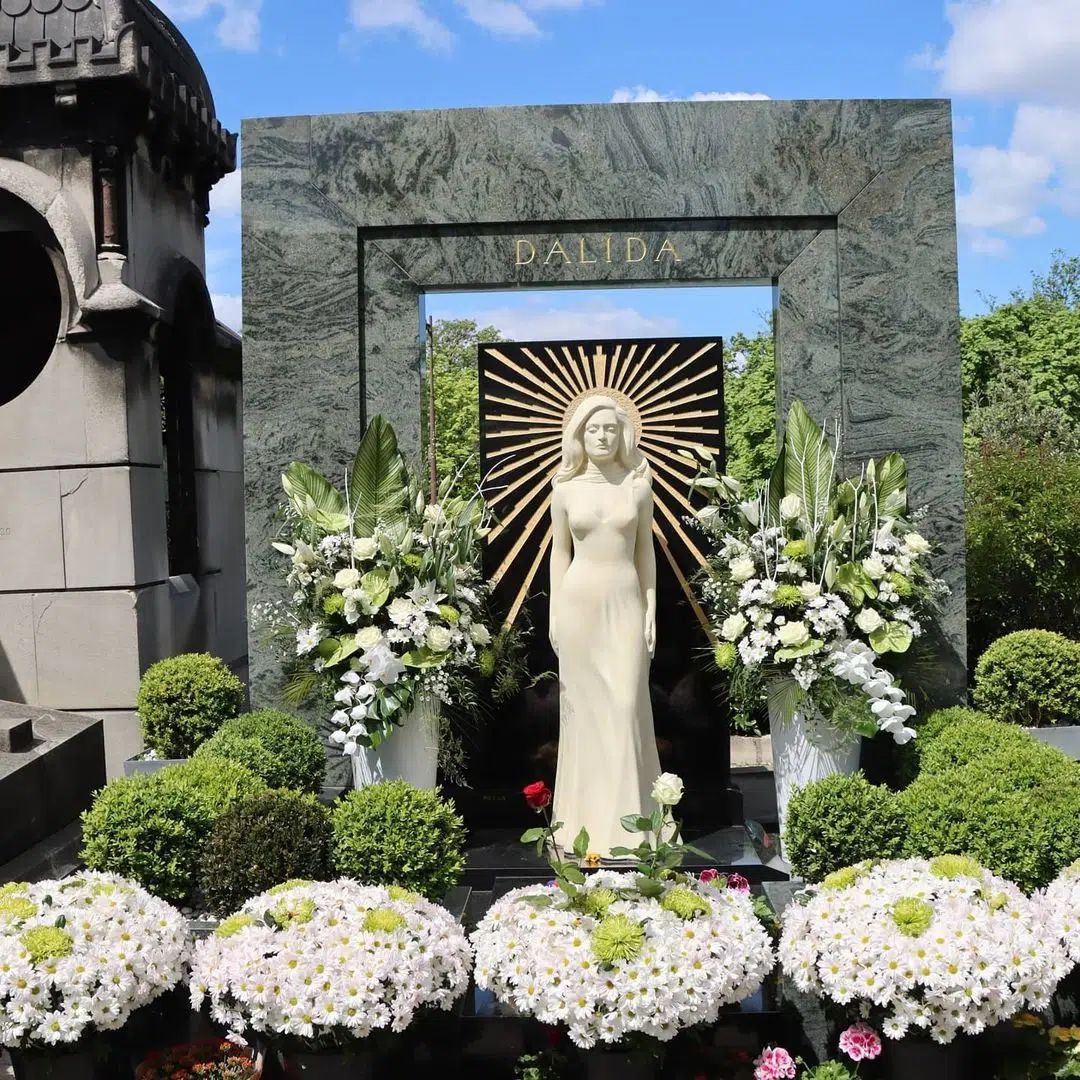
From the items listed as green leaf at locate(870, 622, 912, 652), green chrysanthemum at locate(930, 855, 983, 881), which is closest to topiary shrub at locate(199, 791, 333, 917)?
green chrysanthemum at locate(930, 855, 983, 881)

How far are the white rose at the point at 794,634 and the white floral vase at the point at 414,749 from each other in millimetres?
2049

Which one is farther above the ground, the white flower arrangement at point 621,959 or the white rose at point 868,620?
the white rose at point 868,620

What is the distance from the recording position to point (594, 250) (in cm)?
761

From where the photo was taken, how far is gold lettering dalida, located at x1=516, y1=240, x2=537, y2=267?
7.62 m

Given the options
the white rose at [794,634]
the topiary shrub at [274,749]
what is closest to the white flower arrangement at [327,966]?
the topiary shrub at [274,749]

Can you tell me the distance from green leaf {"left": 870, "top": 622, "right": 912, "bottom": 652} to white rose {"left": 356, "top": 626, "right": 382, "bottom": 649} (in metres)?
2.86

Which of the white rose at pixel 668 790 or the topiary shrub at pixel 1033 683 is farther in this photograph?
the topiary shrub at pixel 1033 683

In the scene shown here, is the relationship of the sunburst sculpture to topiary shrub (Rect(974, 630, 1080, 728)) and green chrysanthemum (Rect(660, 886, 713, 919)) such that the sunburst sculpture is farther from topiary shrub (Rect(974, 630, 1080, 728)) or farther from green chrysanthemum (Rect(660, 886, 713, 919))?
green chrysanthemum (Rect(660, 886, 713, 919))

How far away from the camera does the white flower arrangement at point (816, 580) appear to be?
6.41 meters

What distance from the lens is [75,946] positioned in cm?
422

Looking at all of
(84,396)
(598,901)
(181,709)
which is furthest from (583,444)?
(84,396)

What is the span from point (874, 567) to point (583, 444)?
1822 mm

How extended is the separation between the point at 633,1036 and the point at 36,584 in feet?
26.1

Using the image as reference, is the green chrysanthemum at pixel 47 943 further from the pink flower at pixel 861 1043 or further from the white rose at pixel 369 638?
the pink flower at pixel 861 1043
